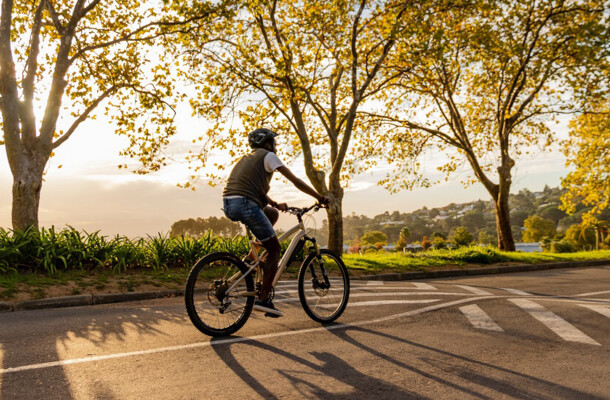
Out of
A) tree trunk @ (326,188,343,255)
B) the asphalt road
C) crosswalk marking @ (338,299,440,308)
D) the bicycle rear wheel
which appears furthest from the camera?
tree trunk @ (326,188,343,255)

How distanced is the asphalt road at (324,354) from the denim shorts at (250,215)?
108 cm

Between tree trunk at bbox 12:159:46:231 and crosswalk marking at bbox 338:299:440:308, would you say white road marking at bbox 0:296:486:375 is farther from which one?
tree trunk at bbox 12:159:46:231

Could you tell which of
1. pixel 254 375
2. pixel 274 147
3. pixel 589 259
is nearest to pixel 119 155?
pixel 274 147

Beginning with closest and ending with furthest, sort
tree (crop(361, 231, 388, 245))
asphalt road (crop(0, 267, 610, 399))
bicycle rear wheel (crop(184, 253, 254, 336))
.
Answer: asphalt road (crop(0, 267, 610, 399)) < bicycle rear wheel (crop(184, 253, 254, 336)) < tree (crop(361, 231, 388, 245))

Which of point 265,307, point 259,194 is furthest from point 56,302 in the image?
point 259,194

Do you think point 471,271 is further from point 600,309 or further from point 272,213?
point 272,213

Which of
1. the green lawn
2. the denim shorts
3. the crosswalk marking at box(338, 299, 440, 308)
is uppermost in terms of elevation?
the denim shorts

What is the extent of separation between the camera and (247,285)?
530 cm

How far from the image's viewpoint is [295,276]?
1128 centimetres

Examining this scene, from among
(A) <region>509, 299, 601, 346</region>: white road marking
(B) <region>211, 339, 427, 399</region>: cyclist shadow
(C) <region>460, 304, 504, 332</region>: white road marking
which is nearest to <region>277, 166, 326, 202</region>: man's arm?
(B) <region>211, 339, 427, 399</region>: cyclist shadow

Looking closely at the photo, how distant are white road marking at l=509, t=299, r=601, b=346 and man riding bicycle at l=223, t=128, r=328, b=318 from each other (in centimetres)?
311

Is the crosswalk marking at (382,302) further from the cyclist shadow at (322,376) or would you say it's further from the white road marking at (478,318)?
the cyclist shadow at (322,376)

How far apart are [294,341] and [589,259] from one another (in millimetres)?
19236

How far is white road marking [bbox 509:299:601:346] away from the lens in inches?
205
